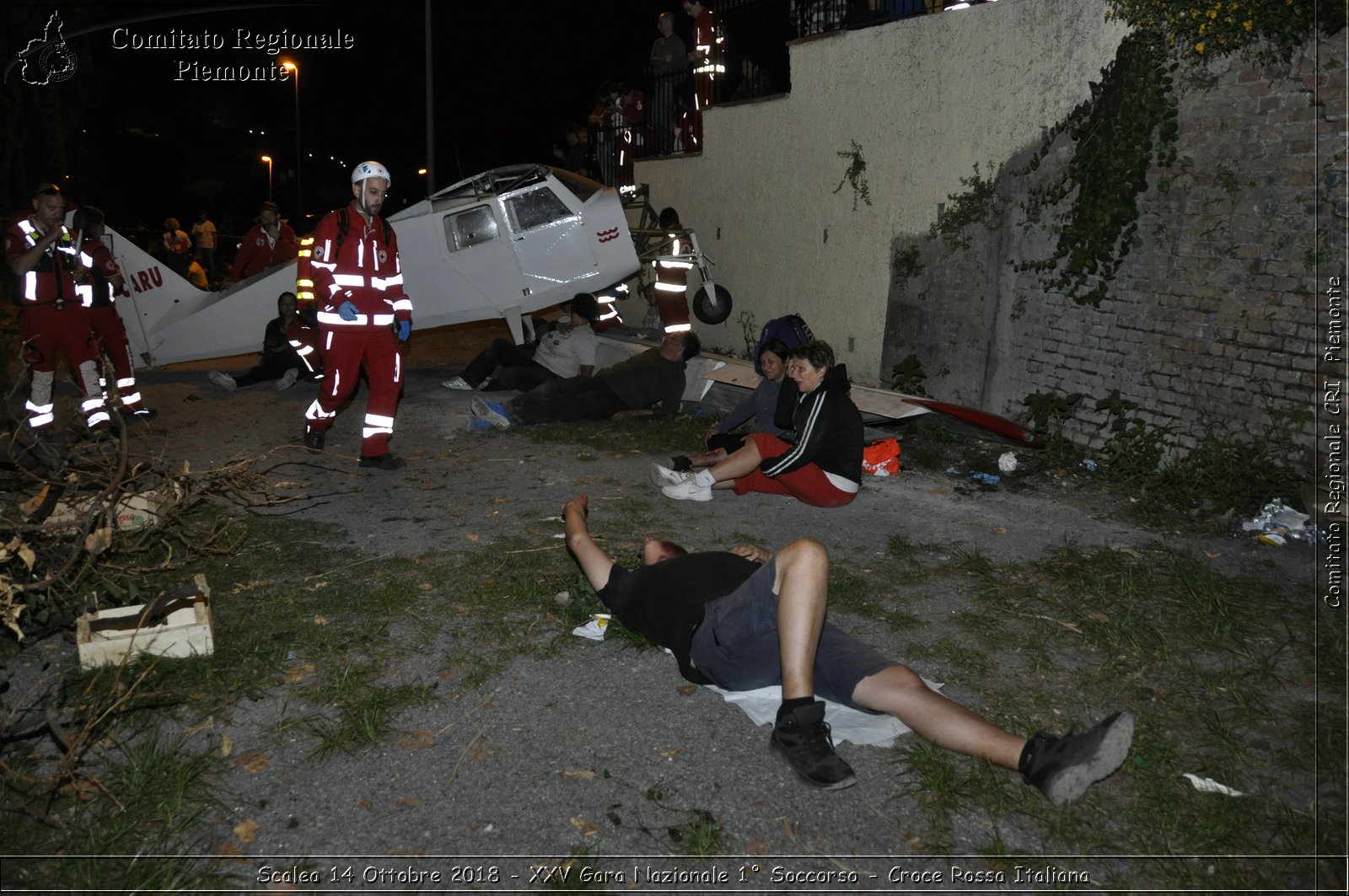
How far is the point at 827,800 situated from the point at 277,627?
9.05ft

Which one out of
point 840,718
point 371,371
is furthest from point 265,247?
point 840,718

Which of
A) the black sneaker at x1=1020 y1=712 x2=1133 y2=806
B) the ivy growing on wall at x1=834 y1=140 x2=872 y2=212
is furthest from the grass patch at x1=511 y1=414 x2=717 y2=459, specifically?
the black sneaker at x1=1020 y1=712 x2=1133 y2=806

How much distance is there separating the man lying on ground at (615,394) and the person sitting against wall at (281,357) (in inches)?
124

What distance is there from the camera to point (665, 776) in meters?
3.41

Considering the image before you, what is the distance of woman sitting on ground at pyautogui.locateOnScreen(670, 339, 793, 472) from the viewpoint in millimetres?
7219

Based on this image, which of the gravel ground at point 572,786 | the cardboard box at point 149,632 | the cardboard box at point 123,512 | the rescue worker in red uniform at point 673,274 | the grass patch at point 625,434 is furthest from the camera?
the rescue worker in red uniform at point 673,274

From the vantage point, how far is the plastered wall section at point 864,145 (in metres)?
8.39

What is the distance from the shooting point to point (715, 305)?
42.1 feet

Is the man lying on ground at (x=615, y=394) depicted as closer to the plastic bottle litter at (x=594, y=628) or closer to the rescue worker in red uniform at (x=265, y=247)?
the plastic bottle litter at (x=594, y=628)

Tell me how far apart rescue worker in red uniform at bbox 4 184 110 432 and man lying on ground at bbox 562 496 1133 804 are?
6.40 metres

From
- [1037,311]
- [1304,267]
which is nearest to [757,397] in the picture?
[1037,311]

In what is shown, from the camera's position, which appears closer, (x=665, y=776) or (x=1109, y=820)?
(x=1109, y=820)

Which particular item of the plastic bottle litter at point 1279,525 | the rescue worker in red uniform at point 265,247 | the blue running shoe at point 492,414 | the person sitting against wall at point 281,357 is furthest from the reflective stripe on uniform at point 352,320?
the plastic bottle litter at point 1279,525

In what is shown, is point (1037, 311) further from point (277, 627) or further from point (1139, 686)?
point (277, 627)
